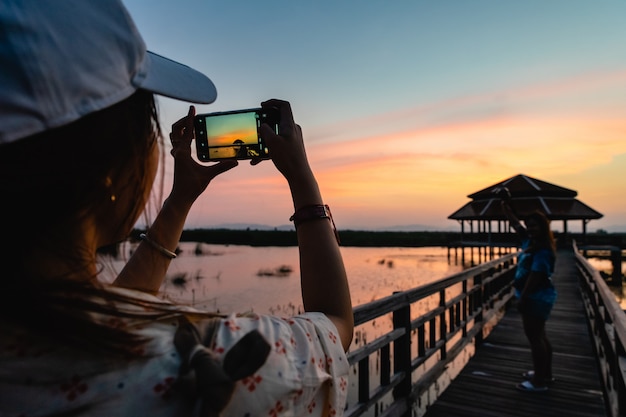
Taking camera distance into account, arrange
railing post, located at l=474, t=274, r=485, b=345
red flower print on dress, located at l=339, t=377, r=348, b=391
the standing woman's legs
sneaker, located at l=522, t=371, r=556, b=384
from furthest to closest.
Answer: railing post, located at l=474, t=274, r=485, b=345, sneaker, located at l=522, t=371, r=556, b=384, the standing woman's legs, red flower print on dress, located at l=339, t=377, r=348, b=391

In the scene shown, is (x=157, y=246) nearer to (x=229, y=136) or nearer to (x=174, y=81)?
(x=229, y=136)

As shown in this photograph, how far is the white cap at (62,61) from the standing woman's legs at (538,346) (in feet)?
17.6

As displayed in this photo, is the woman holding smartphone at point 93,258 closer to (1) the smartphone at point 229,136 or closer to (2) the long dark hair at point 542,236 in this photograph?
(1) the smartphone at point 229,136

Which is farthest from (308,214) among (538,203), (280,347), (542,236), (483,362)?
(538,203)

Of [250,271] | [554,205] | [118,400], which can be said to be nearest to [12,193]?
[118,400]

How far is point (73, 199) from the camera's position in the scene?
0.66 meters

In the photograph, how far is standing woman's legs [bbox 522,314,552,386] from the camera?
5.07 metres

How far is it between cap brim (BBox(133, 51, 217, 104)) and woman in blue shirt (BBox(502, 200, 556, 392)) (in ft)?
15.4

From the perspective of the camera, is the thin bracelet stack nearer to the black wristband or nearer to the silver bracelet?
the black wristband

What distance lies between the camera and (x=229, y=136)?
47.9 inches

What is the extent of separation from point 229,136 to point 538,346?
17.1 ft

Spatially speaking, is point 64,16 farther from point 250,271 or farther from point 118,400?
point 250,271

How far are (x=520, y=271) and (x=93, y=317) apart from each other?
17.0ft

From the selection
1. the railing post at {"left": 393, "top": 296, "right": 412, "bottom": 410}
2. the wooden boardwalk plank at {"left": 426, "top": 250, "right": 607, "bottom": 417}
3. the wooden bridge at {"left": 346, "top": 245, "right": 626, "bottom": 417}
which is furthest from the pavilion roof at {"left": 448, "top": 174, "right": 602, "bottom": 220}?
the railing post at {"left": 393, "top": 296, "right": 412, "bottom": 410}
